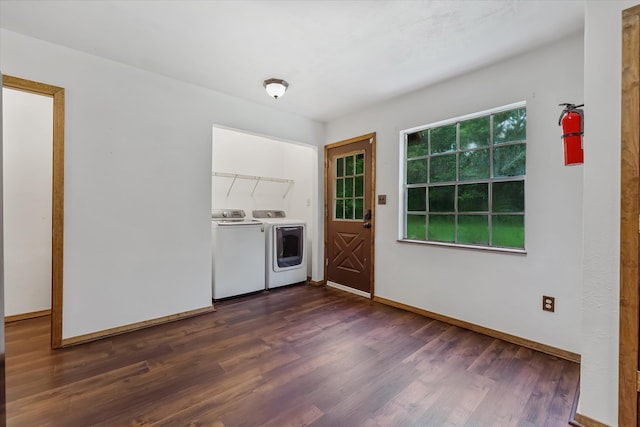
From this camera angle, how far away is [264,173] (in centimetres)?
480

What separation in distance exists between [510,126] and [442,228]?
114cm

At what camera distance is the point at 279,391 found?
1752 millimetres

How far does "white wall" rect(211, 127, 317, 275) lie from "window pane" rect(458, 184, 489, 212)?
2.10 m

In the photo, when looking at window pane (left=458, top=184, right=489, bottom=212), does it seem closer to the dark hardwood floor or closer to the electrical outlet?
the electrical outlet

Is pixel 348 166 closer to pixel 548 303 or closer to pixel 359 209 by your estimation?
pixel 359 209

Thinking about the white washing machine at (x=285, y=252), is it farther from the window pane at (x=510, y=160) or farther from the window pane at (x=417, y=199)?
the window pane at (x=510, y=160)

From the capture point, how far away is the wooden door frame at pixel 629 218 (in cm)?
134

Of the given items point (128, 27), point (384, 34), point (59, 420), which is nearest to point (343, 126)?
point (384, 34)

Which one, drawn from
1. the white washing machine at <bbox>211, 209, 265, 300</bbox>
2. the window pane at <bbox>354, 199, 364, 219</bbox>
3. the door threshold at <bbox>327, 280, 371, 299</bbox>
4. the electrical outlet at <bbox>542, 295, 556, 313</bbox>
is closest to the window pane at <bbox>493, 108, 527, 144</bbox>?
the electrical outlet at <bbox>542, 295, 556, 313</bbox>

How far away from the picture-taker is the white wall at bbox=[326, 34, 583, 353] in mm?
2145

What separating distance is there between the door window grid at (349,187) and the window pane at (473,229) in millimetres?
1274

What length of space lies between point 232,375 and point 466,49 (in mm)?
3081

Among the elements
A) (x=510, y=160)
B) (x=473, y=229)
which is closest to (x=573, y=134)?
(x=510, y=160)

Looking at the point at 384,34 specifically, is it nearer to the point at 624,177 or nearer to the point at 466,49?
the point at 466,49
